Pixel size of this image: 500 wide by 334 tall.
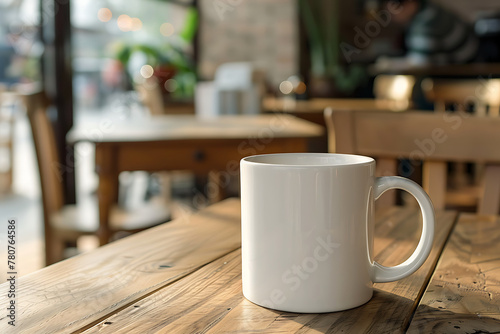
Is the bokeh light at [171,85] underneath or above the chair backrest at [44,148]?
above

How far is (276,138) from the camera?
1678 millimetres

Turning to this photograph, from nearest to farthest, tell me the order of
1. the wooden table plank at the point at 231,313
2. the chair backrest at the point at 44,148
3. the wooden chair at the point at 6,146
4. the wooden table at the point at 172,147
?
the wooden table plank at the point at 231,313
the wooden table at the point at 172,147
the chair backrest at the point at 44,148
the wooden chair at the point at 6,146

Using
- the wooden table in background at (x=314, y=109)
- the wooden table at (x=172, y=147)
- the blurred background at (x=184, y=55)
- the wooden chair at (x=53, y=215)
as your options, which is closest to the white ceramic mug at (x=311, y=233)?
the wooden table at (x=172, y=147)

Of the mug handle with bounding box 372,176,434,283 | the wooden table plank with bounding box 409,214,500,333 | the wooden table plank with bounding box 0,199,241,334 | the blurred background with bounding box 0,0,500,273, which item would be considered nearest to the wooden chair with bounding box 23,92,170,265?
the blurred background with bounding box 0,0,500,273

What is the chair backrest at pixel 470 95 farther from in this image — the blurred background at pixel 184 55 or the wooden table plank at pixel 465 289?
the wooden table plank at pixel 465 289

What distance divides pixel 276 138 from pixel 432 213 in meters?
1.25

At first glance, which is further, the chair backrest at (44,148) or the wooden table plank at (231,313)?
the chair backrest at (44,148)

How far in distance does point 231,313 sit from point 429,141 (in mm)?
609

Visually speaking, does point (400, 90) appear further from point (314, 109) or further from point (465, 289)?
point (465, 289)

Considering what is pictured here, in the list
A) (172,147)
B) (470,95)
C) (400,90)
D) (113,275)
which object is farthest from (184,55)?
(113,275)

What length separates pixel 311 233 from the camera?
0.40 metres

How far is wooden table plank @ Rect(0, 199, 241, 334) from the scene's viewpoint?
0.41 m

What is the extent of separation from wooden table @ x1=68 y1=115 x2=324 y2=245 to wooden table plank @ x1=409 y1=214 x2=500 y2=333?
966mm

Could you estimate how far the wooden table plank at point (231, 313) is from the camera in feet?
1.26
